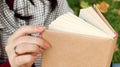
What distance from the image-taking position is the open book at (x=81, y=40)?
1.30 meters

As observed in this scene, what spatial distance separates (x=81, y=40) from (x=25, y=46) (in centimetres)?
22

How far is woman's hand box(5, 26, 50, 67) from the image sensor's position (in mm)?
1403

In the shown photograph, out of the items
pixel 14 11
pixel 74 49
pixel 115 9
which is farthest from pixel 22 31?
pixel 115 9

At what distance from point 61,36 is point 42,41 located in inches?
3.7

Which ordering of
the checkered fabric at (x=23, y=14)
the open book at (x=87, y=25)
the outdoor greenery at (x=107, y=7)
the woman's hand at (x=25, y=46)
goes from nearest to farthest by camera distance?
the open book at (x=87, y=25) → the woman's hand at (x=25, y=46) → the checkered fabric at (x=23, y=14) → the outdoor greenery at (x=107, y=7)

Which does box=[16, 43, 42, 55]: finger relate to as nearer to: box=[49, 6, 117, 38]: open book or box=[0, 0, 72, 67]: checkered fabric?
box=[49, 6, 117, 38]: open book

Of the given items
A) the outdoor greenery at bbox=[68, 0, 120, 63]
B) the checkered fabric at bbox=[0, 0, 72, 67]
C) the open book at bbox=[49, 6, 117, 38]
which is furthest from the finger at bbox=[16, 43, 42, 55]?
the outdoor greenery at bbox=[68, 0, 120, 63]

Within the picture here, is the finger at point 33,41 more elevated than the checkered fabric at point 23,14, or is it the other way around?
the finger at point 33,41

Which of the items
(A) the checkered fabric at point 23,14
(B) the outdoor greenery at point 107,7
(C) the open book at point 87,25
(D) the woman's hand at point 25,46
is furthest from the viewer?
(B) the outdoor greenery at point 107,7

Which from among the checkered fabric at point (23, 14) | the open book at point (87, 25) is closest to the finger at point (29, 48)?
the open book at point (87, 25)

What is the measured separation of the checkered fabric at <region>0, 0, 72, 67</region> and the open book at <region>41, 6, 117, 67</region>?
21.1 inches

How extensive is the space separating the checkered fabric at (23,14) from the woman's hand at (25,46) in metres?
0.41

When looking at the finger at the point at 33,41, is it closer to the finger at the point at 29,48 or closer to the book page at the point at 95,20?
the finger at the point at 29,48

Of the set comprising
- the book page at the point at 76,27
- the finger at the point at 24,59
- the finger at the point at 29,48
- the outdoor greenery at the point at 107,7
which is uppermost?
the book page at the point at 76,27
